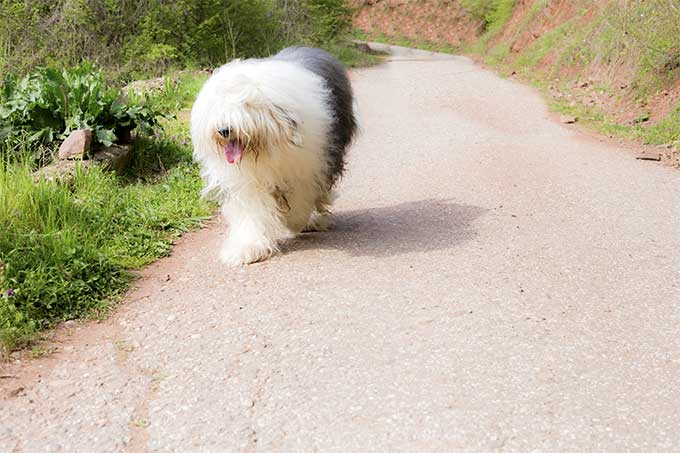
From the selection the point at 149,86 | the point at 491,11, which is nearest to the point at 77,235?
the point at 149,86

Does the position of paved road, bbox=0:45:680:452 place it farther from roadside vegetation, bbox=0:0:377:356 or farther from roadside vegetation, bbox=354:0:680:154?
roadside vegetation, bbox=354:0:680:154

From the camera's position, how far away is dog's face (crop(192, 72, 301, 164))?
16.6 ft

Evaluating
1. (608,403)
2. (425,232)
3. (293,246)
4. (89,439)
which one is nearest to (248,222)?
(293,246)

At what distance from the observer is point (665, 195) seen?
7.71 m

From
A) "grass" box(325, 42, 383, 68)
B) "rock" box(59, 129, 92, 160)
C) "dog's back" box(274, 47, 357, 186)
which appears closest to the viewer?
"dog's back" box(274, 47, 357, 186)

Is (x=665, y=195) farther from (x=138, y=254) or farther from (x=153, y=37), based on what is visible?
(x=153, y=37)

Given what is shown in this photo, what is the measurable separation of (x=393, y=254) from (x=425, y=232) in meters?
0.68

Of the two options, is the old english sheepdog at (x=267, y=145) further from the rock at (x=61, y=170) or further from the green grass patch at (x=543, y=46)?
the green grass patch at (x=543, y=46)

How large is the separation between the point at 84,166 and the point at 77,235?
1575mm

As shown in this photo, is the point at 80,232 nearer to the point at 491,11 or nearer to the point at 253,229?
the point at 253,229

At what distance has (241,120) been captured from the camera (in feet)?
16.5

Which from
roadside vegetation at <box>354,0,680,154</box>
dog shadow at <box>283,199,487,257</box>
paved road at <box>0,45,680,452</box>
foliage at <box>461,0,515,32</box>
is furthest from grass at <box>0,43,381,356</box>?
foliage at <box>461,0,515,32</box>

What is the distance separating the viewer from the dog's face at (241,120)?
505 centimetres

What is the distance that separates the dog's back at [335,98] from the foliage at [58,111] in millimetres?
2205
